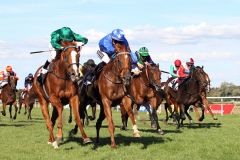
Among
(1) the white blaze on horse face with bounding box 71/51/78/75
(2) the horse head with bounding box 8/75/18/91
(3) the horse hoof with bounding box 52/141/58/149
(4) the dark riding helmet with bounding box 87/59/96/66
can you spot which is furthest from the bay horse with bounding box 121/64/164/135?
(2) the horse head with bounding box 8/75/18/91

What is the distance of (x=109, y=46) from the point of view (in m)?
12.6

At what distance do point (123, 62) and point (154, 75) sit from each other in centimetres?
491

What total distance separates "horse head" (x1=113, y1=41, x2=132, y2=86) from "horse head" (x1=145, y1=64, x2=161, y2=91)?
4.28 m

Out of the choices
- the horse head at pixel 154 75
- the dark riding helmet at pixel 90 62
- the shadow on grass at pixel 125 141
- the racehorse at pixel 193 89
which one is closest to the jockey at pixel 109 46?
the shadow on grass at pixel 125 141

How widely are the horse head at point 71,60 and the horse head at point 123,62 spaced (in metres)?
0.94

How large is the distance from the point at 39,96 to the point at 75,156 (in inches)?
123

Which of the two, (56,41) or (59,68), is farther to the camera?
(56,41)

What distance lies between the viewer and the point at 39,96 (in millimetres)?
13836

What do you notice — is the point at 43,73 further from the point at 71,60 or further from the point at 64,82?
the point at 71,60

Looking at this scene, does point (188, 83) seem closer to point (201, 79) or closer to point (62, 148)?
point (201, 79)

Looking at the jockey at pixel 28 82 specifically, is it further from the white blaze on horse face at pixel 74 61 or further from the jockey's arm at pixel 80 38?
the white blaze on horse face at pixel 74 61

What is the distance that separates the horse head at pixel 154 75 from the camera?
16.2 metres

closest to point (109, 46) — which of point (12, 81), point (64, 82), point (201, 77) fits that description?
point (64, 82)

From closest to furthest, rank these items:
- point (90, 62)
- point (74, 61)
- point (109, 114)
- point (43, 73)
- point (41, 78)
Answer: point (74, 61), point (109, 114), point (43, 73), point (41, 78), point (90, 62)
